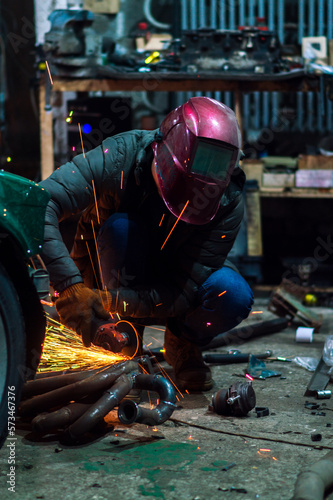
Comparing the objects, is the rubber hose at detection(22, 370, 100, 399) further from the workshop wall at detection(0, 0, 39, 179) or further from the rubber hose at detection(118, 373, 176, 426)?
the workshop wall at detection(0, 0, 39, 179)

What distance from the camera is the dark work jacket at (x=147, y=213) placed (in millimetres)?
2998

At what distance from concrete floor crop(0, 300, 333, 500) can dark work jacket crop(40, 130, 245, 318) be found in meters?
0.51

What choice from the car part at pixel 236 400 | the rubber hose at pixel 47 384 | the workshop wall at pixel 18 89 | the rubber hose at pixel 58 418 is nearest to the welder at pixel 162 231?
the rubber hose at pixel 47 384

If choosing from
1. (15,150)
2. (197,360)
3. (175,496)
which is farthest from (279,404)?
(15,150)

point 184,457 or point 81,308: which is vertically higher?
point 81,308

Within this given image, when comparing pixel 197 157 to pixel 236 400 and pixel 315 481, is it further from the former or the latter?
pixel 315 481

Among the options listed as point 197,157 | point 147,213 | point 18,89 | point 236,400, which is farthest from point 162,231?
point 18,89

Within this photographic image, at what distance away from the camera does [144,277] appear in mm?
3275

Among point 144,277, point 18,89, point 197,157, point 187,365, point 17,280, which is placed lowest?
point 187,365

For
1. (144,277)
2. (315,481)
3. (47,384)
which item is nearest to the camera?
(315,481)

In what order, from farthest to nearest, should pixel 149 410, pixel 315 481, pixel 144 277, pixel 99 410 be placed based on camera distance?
1. pixel 144 277
2. pixel 149 410
3. pixel 99 410
4. pixel 315 481

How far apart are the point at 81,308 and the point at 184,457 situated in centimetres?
71

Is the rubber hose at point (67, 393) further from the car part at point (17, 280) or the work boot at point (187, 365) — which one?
the work boot at point (187, 365)

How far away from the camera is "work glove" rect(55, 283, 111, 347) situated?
107 inches
